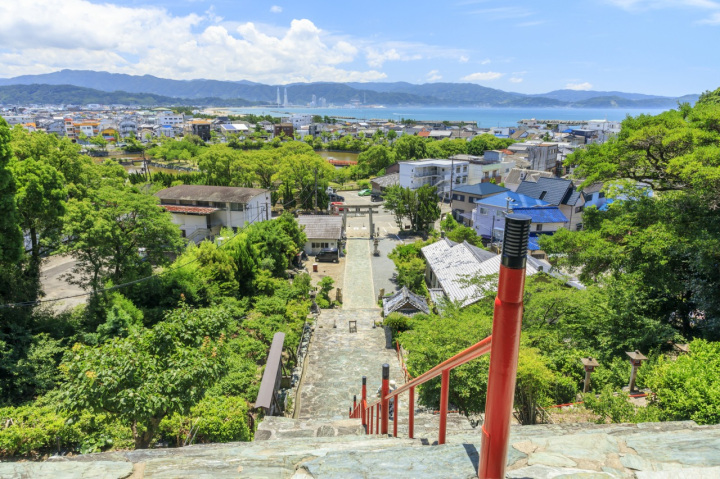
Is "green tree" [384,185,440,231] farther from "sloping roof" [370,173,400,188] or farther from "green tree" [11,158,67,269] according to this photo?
→ "green tree" [11,158,67,269]

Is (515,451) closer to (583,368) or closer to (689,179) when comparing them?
(583,368)

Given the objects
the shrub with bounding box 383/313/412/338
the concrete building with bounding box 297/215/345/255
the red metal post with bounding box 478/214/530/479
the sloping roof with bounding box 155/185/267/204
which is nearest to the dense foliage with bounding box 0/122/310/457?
the shrub with bounding box 383/313/412/338

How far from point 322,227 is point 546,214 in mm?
16034

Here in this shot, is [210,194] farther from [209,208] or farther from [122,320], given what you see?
[122,320]

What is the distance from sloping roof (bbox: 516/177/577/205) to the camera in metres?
33.2

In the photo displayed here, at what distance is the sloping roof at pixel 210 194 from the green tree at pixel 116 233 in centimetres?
1274

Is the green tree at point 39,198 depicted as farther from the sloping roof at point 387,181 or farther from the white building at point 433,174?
the sloping roof at point 387,181

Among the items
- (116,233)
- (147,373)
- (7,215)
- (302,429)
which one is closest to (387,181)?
(116,233)

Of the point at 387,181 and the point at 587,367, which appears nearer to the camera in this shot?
the point at 587,367

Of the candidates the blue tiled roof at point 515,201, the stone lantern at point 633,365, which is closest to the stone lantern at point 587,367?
the stone lantern at point 633,365

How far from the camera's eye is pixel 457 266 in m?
20.0

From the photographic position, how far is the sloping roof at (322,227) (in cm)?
3044

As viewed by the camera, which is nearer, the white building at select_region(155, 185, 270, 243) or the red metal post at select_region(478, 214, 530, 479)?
the red metal post at select_region(478, 214, 530, 479)

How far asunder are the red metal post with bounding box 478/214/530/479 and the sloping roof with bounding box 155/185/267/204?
29.8 m
